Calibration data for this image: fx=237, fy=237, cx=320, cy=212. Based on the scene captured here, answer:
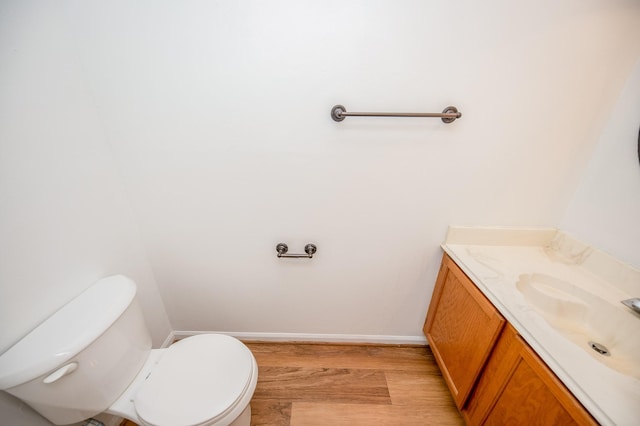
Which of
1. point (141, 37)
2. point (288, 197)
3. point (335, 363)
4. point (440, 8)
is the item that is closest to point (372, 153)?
point (288, 197)

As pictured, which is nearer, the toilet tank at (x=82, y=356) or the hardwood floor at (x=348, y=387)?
the toilet tank at (x=82, y=356)

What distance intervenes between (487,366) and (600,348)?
385 mm

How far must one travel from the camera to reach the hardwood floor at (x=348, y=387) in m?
1.20

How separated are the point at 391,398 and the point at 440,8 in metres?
1.82

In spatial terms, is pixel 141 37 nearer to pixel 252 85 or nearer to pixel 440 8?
pixel 252 85

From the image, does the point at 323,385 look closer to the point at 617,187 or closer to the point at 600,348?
the point at 600,348

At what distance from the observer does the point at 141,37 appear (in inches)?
36.8

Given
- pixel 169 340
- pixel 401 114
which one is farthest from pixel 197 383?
pixel 401 114

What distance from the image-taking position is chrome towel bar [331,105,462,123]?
0.97 m

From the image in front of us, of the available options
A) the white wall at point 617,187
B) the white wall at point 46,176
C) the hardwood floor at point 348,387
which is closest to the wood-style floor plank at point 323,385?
the hardwood floor at point 348,387

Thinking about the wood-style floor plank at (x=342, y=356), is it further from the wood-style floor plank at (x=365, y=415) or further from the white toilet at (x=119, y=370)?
the white toilet at (x=119, y=370)

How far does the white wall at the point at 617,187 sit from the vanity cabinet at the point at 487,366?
2.01 ft

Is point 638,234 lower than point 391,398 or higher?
higher

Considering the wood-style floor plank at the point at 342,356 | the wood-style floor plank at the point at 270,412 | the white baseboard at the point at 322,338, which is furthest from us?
the white baseboard at the point at 322,338
